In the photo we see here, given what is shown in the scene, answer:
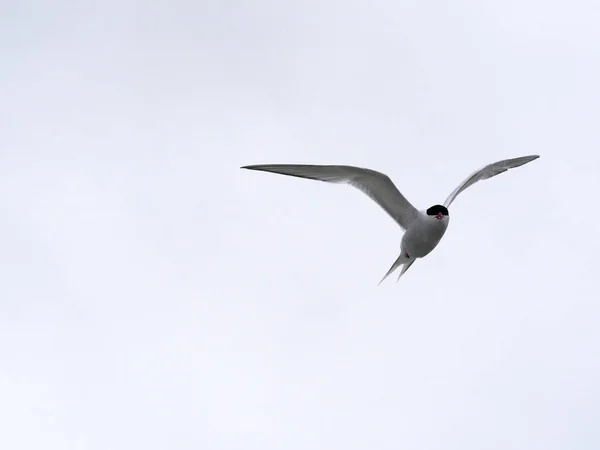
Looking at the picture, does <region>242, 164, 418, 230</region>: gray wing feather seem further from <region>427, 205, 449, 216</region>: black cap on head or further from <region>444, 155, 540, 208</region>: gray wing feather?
<region>444, 155, 540, 208</region>: gray wing feather

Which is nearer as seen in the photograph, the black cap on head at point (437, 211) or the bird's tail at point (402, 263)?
the black cap on head at point (437, 211)

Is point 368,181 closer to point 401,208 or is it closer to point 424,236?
point 401,208

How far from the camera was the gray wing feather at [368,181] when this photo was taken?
16.2 metres

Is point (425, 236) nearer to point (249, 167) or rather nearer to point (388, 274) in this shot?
point (388, 274)

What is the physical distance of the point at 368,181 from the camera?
58.5 ft

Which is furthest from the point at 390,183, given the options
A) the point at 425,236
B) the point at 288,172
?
the point at 288,172

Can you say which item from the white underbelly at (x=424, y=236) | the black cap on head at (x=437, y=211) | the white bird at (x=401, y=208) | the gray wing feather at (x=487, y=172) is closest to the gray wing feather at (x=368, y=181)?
the white bird at (x=401, y=208)

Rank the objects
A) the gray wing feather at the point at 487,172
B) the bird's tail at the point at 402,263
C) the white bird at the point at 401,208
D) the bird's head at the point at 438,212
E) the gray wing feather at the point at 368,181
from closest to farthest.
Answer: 1. the gray wing feather at the point at 368,181
2. the white bird at the point at 401,208
3. the bird's head at the point at 438,212
4. the bird's tail at the point at 402,263
5. the gray wing feather at the point at 487,172

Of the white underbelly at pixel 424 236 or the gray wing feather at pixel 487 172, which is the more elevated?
the gray wing feather at pixel 487 172

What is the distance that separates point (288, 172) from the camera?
15.8m

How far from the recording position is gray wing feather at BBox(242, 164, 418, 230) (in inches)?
639

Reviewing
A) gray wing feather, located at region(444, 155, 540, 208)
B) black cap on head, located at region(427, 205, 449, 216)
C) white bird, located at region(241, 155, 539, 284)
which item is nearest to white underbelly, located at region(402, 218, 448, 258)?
white bird, located at region(241, 155, 539, 284)

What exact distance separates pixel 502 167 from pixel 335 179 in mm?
4660

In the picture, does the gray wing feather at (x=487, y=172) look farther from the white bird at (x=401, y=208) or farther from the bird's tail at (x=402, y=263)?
the bird's tail at (x=402, y=263)
